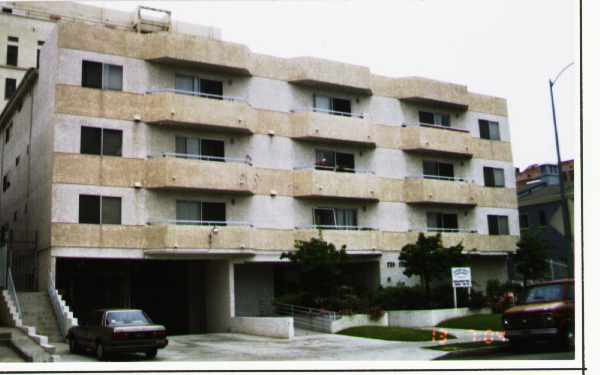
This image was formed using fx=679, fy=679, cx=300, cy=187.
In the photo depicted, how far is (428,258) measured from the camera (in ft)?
99.1

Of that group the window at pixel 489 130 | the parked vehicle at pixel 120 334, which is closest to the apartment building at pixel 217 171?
the window at pixel 489 130

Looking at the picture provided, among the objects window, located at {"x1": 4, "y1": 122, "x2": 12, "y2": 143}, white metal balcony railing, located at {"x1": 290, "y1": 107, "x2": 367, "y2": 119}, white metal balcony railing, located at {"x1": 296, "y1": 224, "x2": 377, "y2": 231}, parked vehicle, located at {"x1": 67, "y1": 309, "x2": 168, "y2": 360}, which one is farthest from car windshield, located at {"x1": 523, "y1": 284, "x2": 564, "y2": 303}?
window, located at {"x1": 4, "y1": 122, "x2": 12, "y2": 143}

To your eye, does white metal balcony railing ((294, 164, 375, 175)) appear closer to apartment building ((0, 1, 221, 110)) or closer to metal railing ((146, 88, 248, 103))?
metal railing ((146, 88, 248, 103))

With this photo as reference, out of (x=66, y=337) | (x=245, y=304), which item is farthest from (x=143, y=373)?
(x=245, y=304)

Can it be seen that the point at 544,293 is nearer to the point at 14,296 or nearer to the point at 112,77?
the point at 14,296

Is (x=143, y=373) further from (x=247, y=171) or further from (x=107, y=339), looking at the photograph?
(x=247, y=171)

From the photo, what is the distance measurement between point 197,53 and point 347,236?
34.4ft

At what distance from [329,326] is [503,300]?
9066mm

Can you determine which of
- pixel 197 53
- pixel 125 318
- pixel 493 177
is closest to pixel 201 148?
pixel 197 53

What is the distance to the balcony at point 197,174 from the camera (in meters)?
27.0

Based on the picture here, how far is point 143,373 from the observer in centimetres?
1588

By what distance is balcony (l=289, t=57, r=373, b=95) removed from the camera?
104 ft

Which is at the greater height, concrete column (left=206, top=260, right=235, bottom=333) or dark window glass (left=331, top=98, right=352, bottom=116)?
dark window glass (left=331, top=98, right=352, bottom=116)

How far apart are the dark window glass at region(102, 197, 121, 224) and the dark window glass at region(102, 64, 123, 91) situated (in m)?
4.51
